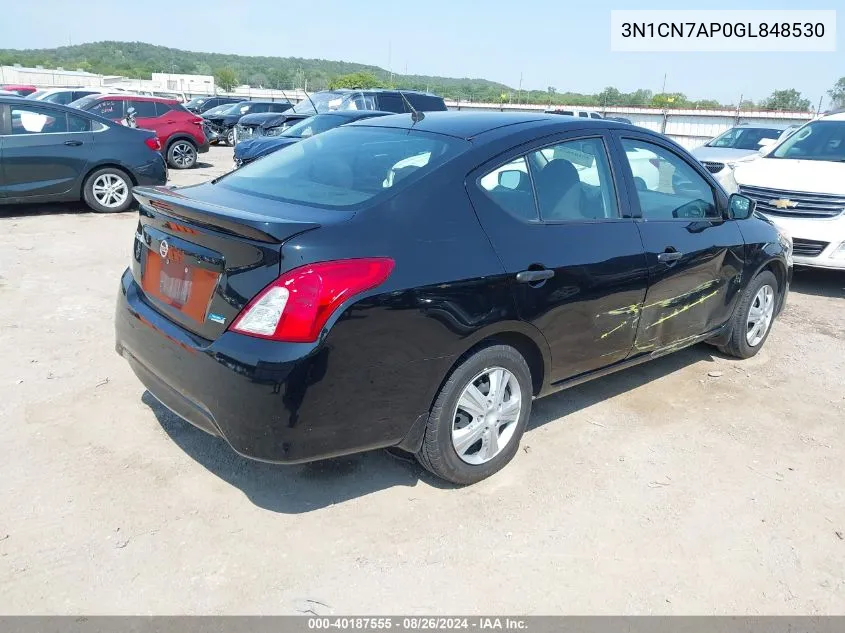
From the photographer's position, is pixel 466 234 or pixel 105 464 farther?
pixel 105 464

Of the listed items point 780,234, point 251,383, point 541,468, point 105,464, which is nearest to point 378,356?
point 251,383

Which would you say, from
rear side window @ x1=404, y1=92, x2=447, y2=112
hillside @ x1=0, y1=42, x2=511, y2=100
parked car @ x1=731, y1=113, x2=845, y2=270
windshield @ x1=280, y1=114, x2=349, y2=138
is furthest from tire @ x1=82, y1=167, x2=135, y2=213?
hillside @ x1=0, y1=42, x2=511, y2=100

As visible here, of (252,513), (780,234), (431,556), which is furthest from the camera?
(780,234)

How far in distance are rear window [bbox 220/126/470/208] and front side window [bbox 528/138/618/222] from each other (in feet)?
1.55

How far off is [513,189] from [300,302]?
132 centimetres

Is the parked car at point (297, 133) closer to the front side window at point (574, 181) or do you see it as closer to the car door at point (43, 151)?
the car door at point (43, 151)

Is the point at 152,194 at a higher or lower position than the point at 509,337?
higher

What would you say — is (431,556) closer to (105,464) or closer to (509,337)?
(509,337)

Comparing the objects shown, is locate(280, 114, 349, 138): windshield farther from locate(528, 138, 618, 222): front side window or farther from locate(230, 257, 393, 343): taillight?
locate(230, 257, 393, 343): taillight

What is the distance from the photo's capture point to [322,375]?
2.69m

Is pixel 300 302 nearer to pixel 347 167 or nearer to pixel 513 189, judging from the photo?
pixel 347 167

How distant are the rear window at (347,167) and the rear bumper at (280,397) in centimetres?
77

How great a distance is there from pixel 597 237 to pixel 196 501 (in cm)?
237

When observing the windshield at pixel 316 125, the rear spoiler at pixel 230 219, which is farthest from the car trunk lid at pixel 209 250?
the windshield at pixel 316 125
